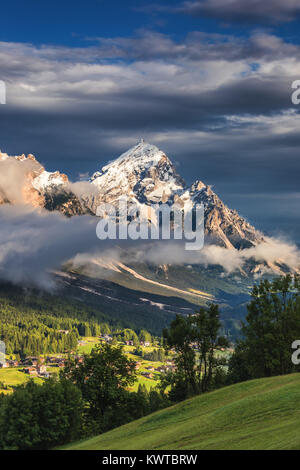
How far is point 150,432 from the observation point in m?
57.9

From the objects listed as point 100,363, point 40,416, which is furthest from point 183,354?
point 40,416

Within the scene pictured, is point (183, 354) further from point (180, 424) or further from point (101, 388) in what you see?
point (180, 424)

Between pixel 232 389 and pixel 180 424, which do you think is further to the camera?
pixel 232 389

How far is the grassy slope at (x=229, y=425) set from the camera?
127 ft

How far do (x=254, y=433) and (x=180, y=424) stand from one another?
1744 cm

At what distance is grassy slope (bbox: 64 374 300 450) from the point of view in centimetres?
3872

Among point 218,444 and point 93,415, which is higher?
point 218,444

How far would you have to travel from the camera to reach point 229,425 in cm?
4712

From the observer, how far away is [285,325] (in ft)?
295
